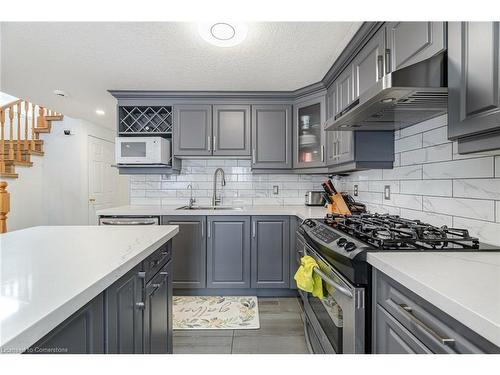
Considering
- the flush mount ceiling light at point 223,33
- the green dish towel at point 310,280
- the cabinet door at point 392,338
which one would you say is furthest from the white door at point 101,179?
the cabinet door at point 392,338

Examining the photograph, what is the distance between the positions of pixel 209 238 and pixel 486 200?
2224 millimetres

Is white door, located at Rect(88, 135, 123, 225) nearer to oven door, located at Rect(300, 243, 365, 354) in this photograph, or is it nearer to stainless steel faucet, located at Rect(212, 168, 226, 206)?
stainless steel faucet, located at Rect(212, 168, 226, 206)

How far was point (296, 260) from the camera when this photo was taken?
108 inches

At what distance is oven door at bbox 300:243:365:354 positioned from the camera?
3.60ft

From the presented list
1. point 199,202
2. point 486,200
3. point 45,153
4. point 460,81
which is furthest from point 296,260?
point 45,153

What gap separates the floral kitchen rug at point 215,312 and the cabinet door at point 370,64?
207 centimetres

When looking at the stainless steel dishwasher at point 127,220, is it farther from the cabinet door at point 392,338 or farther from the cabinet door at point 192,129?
the cabinet door at point 392,338

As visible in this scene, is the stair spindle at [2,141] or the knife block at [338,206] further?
the stair spindle at [2,141]

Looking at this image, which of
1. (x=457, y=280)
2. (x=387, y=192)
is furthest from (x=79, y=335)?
(x=387, y=192)

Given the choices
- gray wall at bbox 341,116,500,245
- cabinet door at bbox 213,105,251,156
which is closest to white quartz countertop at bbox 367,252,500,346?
gray wall at bbox 341,116,500,245

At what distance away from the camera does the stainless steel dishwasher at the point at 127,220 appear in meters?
2.70

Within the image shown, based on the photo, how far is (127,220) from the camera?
8.85ft

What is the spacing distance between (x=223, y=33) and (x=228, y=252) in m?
2.01
